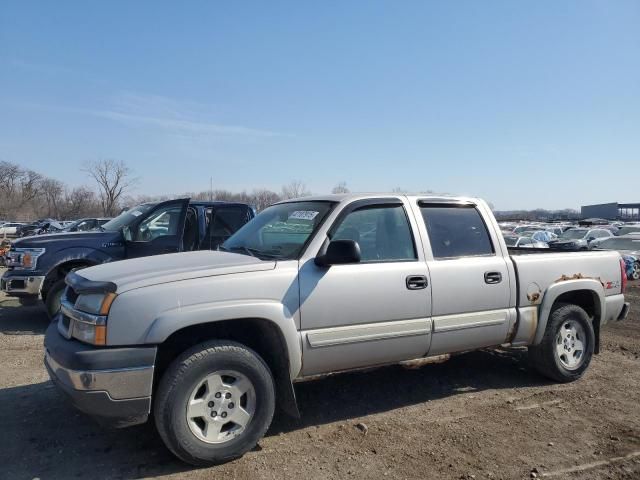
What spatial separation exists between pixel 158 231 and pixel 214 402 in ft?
17.2

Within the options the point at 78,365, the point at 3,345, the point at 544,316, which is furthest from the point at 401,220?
the point at 3,345

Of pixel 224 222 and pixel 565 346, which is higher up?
pixel 224 222

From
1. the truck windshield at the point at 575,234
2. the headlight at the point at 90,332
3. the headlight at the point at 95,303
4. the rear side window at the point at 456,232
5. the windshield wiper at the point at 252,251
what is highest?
the rear side window at the point at 456,232

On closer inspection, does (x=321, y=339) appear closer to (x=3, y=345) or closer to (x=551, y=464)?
(x=551, y=464)

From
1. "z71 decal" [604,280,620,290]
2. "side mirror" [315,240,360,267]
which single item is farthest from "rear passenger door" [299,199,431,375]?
"z71 decal" [604,280,620,290]

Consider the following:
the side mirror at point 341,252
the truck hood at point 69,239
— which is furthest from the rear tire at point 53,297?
the side mirror at point 341,252

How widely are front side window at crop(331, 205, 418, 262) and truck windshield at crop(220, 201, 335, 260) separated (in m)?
0.24

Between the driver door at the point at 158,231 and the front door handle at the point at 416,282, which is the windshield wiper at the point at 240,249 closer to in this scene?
the front door handle at the point at 416,282

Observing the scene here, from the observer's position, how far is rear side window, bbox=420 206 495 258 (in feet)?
14.9

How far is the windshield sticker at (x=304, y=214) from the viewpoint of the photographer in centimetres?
424

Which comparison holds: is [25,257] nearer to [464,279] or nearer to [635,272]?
[464,279]

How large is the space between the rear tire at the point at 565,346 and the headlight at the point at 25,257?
275 inches

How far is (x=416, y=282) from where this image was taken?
4.20 metres

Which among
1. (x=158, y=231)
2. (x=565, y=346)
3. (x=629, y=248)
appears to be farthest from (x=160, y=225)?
(x=629, y=248)
